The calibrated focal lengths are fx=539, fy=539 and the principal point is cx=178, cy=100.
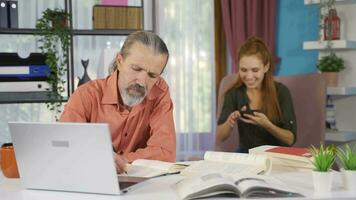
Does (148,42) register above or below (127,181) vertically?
above

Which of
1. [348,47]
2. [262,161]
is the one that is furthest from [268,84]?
[262,161]

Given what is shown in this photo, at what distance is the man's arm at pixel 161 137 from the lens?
221 centimetres

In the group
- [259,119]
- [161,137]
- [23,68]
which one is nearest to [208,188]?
[161,137]

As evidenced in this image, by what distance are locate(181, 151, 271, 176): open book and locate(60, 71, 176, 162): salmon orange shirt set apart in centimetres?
40

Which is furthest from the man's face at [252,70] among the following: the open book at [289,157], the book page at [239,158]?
the book page at [239,158]

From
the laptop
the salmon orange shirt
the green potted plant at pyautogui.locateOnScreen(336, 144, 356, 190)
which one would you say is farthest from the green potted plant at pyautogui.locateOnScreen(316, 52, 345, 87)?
the laptop

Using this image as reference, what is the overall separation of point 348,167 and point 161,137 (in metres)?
0.91

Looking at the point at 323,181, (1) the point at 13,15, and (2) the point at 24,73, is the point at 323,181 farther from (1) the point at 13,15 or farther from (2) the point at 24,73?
(1) the point at 13,15

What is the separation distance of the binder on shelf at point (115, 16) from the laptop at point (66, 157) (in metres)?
2.72

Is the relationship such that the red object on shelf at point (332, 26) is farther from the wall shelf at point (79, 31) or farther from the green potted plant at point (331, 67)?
the wall shelf at point (79, 31)

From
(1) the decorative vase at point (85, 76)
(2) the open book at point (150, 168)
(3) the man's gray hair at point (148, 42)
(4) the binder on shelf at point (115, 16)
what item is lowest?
(2) the open book at point (150, 168)

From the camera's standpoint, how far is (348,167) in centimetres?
157

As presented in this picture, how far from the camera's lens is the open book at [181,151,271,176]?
5.75 feet

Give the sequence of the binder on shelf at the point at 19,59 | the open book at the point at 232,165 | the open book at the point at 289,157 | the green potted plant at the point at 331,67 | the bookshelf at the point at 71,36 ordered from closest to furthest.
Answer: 1. the open book at the point at 232,165
2. the open book at the point at 289,157
3. the binder on shelf at the point at 19,59
4. the bookshelf at the point at 71,36
5. the green potted plant at the point at 331,67
